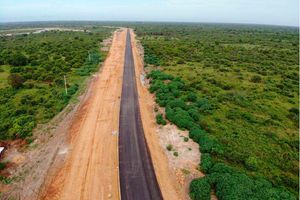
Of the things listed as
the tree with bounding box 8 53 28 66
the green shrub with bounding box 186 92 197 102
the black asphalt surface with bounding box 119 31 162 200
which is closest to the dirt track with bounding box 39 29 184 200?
the black asphalt surface with bounding box 119 31 162 200

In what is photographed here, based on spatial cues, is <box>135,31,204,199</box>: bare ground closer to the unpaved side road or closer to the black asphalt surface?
the black asphalt surface

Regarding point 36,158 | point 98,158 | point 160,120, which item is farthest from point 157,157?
point 36,158

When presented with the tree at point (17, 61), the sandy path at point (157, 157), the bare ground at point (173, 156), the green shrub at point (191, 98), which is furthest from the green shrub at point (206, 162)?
the tree at point (17, 61)

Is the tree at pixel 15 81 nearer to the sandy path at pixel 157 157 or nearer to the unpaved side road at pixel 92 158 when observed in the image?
the unpaved side road at pixel 92 158

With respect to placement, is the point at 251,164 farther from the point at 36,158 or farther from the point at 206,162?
the point at 36,158

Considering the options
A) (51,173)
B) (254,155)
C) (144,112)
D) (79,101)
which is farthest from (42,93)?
(254,155)

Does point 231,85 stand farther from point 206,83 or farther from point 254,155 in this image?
point 254,155
